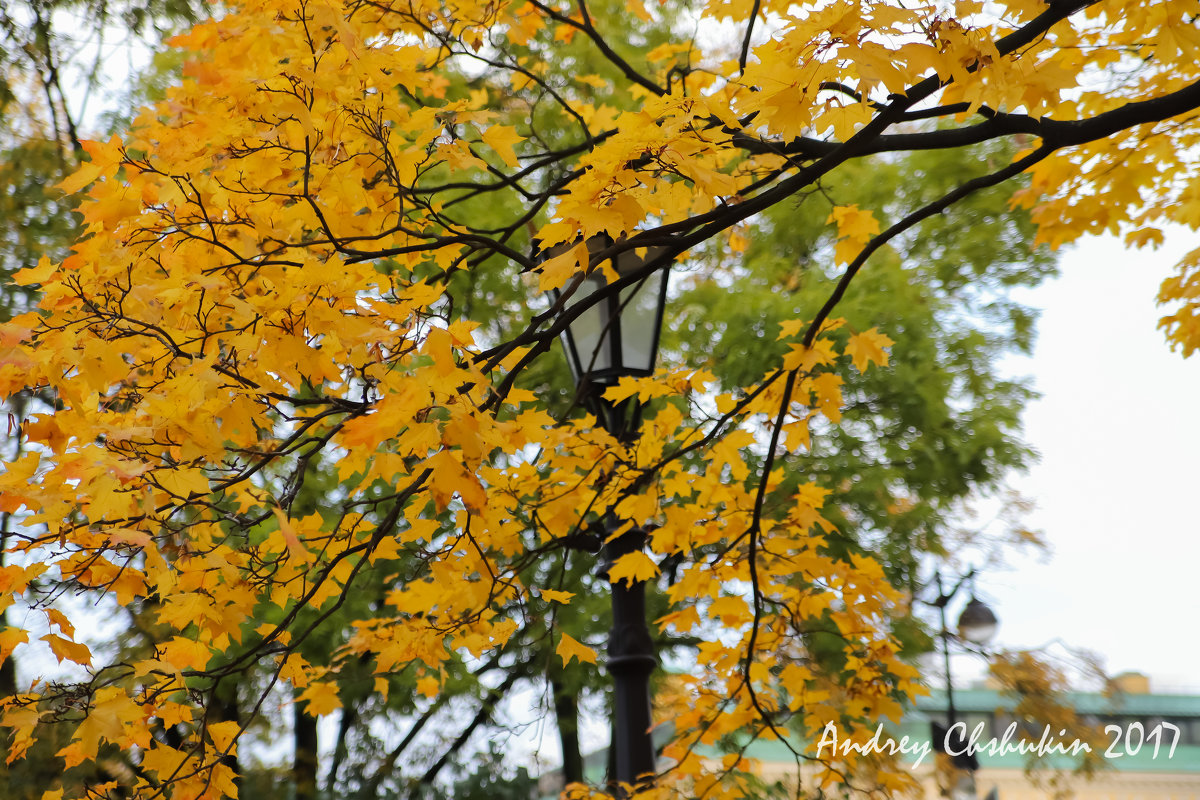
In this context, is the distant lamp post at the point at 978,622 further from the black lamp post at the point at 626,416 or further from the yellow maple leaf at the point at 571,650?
the yellow maple leaf at the point at 571,650

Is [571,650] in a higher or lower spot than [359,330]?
lower

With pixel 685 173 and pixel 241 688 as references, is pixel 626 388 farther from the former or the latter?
pixel 241 688

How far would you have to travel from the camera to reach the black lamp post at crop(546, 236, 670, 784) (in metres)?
3.67

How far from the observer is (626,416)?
3949mm

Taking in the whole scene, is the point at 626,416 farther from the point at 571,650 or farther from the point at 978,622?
the point at 978,622

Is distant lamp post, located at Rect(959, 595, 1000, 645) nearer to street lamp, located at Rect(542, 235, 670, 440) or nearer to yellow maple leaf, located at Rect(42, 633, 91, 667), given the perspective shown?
street lamp, located at Rect(542, 235, 670, 440)

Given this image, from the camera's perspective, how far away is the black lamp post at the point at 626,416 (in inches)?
144

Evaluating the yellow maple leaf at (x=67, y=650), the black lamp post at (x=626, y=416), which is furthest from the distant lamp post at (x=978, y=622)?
the yellow maple leaf at (x=67, y=650)

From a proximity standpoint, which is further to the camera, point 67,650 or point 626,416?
point 626,416

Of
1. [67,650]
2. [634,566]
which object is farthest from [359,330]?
[634,566]

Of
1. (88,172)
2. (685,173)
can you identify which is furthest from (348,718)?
(685,173)

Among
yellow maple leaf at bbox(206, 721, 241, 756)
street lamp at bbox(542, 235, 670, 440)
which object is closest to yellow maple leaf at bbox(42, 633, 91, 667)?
yellow maple leaf at bbox(206, 721, 241, 756)

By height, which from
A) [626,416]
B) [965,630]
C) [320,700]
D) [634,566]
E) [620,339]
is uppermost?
[620,339]

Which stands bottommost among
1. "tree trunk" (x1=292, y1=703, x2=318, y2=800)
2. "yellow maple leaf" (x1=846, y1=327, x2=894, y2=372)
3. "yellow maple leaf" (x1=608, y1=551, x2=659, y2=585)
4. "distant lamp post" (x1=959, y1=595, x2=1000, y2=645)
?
"tree trunk" (x1=292, y1=703, x2=318, y2=800)
